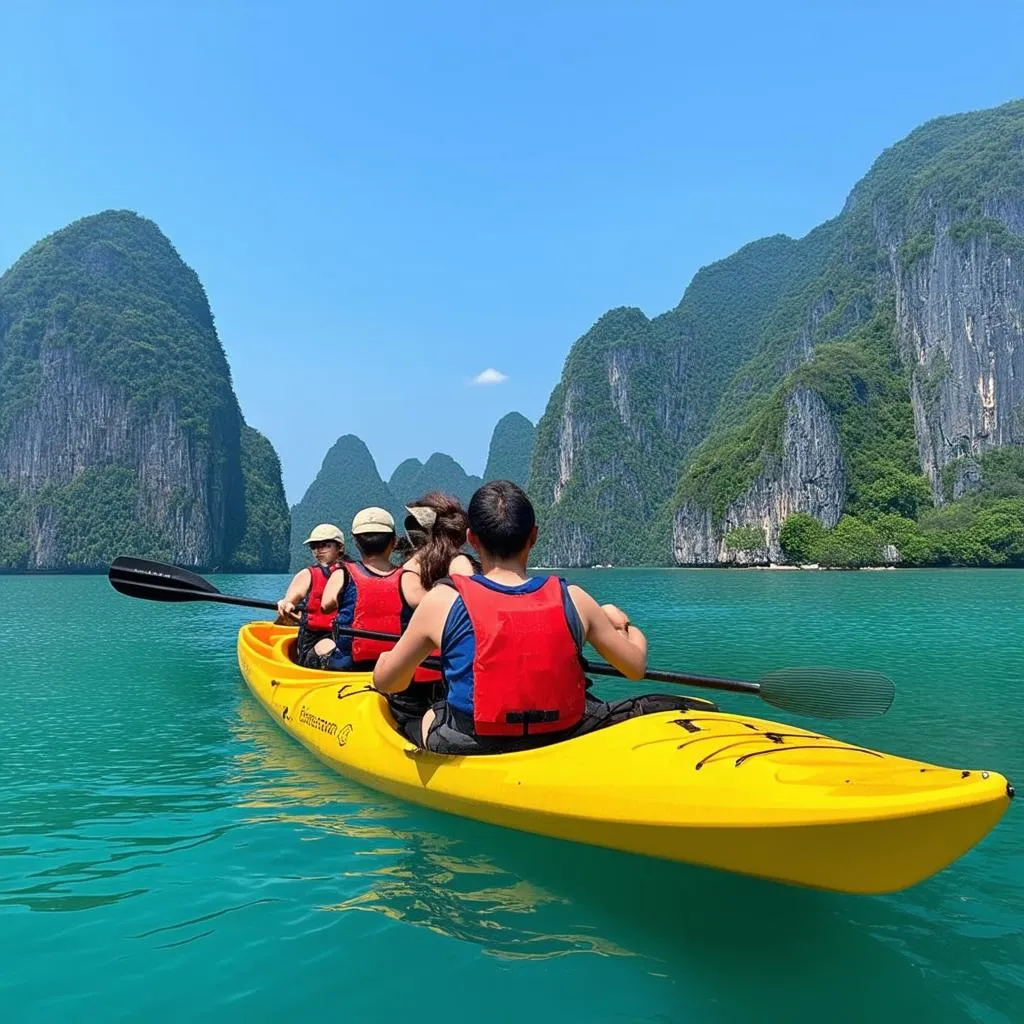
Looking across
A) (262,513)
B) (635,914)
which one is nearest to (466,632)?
(635,914)

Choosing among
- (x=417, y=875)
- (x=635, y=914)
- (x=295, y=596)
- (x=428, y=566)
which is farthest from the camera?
(x=295, y=596)

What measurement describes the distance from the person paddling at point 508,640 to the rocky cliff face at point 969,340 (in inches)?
3575

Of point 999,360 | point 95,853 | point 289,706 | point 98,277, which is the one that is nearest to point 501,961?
point 95,853

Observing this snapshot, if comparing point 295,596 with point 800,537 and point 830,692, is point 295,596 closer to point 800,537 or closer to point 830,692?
point 830,692

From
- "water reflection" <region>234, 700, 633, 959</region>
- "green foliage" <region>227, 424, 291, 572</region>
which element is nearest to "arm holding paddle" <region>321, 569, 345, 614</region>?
"water reflection" <region>234, 700, 633, 959</region>

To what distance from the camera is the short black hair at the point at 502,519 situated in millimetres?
3330

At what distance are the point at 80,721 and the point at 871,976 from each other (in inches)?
279

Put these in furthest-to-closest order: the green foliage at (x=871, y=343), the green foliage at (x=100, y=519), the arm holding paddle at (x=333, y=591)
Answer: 1. the green foliage at (x=100, y=519)
2. the green foliage at (x=871, y=343)
3. the arm holding paddle at (x=333, y=591)

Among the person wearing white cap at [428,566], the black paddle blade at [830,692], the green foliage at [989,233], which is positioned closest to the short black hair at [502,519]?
the person wearing white cap at [428,566]

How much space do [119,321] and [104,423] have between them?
14.9 meters

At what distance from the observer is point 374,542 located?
603 centimetres

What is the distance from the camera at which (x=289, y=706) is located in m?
6.74

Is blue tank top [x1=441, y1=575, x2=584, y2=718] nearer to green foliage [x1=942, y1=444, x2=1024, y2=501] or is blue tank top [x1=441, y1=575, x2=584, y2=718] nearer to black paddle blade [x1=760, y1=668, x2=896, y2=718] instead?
black paddle blade [x1=760, y1=668, x2=896, y2=718]

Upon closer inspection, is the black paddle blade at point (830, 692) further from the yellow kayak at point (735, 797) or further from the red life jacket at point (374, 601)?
the red life jacket at point (374, 601)
